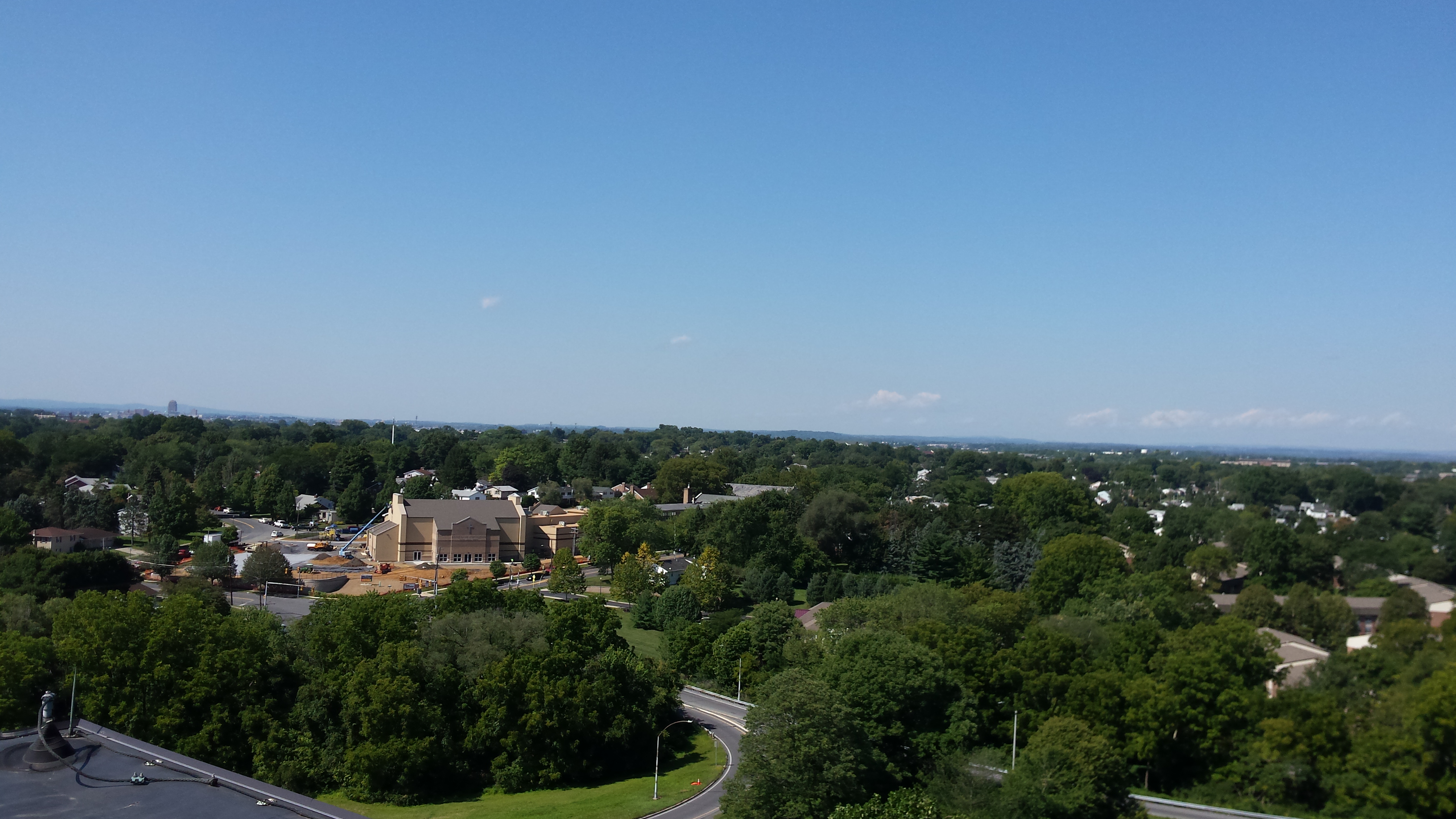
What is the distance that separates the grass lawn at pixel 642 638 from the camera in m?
38.8

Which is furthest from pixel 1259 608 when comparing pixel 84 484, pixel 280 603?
pixel 84 484

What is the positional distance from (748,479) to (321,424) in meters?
59.3

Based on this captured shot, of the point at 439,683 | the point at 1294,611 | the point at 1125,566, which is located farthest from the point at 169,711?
the point at 1125,566

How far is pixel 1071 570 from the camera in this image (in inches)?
1709

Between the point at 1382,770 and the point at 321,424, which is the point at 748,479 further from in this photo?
the point at 1382,770

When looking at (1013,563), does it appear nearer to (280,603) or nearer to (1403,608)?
(1403,608)

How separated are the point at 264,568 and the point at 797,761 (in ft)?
130

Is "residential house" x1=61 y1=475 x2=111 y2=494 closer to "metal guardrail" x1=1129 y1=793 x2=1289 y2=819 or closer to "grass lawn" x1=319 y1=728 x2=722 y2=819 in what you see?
"grass lawn" x1=319 y1=728 x2=722 y2=819

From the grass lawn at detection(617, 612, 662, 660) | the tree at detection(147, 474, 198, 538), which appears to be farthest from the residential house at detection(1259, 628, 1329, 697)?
the tree at detection(147, 474, 198, 538)

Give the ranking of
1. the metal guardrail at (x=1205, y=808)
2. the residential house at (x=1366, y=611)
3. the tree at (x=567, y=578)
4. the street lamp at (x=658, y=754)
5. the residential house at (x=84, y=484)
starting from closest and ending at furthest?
1. the residential house at (x=1366, y=611)
2. the metal guardrail at (x=1205, y=808)
3. the street lamp at (x=658, y=754)
4. the tree at (x=567, y=578)
5. the residential house at (x=84, y=484)

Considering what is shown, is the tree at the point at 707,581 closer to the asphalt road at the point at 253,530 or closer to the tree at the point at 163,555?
the tree at the point at 163,555

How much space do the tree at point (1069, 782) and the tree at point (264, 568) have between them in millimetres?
42211

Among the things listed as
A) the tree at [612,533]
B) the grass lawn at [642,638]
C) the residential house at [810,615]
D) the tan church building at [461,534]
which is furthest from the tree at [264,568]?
the residential house at [810,615]

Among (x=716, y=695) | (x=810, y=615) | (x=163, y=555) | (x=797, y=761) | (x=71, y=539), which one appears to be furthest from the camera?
(x=71, y=539)
